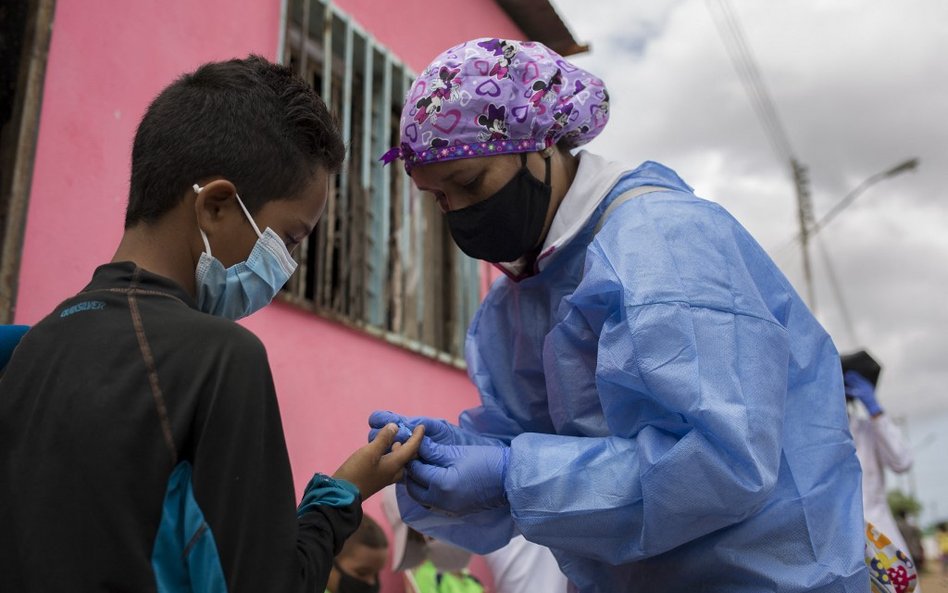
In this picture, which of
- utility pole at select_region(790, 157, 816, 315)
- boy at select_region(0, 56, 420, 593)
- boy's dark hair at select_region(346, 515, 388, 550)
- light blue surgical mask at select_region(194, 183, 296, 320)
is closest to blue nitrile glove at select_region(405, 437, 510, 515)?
boy at select_region(0, 56, 420, 593)

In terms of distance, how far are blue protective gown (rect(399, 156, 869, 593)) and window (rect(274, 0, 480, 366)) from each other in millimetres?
2693

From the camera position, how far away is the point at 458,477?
1.76 m

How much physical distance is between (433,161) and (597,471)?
809 mm

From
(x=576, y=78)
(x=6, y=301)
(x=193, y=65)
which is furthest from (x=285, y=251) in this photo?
(x=193, y=65)

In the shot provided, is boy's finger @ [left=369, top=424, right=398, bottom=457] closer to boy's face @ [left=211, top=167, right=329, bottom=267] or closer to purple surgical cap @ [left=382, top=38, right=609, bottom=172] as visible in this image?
boy's face @ [left=211, top=167, right=329, bottom=267]

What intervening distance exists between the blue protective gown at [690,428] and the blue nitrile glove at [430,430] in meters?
0.25

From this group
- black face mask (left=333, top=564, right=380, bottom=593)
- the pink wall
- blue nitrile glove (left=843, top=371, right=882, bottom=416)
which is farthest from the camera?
blue nitrile glove (left=843, top=371, right=882, bottom=416)

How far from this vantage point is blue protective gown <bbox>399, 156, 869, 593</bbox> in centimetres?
157

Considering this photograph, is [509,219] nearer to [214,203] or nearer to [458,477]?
[458,477]

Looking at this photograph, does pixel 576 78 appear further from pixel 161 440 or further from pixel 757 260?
pixel 161 440

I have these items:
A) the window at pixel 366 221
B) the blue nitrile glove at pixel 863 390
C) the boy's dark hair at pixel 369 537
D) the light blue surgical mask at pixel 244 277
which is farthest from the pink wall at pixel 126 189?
the blue nitrile glove at pixel 863 390

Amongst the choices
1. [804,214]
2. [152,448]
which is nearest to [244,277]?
[152,448]

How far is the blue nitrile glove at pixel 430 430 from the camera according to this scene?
1.85m

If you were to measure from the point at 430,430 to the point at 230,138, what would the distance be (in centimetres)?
82
